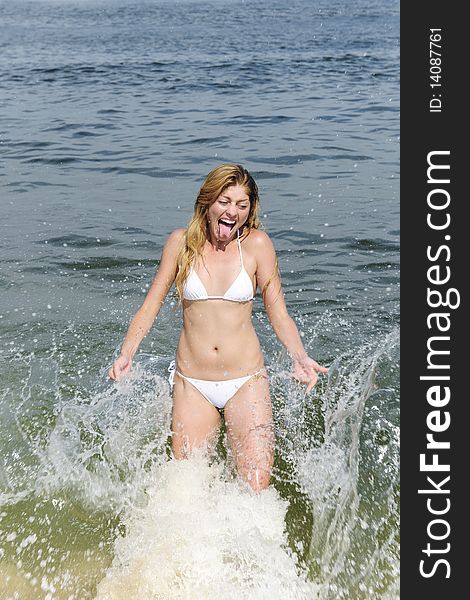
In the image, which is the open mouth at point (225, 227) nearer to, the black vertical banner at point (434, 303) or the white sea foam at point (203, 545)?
the black vertical banner at point (434, 303)

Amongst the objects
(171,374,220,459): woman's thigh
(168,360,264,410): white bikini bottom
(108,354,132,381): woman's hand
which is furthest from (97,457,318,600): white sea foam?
(108,354,132,381): woman's hand

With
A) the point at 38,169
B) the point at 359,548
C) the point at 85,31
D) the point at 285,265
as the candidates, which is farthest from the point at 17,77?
the point at 359,548

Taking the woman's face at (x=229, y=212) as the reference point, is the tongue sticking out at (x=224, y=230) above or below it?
below

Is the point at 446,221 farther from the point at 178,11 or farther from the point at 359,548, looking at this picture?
the point at 178,11

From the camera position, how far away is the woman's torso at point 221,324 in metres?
5.20

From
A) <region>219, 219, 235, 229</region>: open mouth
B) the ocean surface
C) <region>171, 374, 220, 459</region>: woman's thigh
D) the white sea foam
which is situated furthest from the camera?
<region>171, 374, 220, 459</region>: woman's thigh

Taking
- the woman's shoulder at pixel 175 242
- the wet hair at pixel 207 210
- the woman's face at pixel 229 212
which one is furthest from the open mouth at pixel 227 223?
the woman's shoulder at pixel 175 242

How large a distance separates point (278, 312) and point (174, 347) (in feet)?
9.81

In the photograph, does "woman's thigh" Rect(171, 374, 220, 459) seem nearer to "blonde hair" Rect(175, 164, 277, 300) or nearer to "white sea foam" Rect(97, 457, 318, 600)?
"white sea foam" Rect(97, 457, 318, 600)

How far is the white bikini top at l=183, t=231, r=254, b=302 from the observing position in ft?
16.9

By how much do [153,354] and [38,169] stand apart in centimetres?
763

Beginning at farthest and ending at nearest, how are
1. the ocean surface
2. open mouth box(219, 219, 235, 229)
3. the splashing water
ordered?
open mouth box(219, 219, 235, 229), the ocean surface, the splashing water

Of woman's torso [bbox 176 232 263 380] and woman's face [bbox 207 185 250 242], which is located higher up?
woman's face [bbox 207 185 250 242]

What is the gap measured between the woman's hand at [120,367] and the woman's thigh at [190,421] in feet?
1.40
